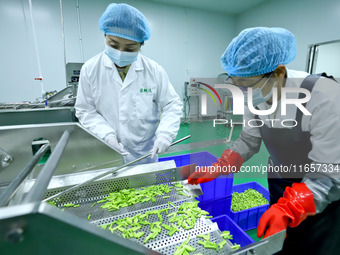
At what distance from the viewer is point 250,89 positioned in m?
1.11

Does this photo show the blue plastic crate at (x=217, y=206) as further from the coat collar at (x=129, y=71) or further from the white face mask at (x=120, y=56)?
the white face mask at (x=120, y=56)

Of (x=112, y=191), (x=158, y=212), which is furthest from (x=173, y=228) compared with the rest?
(x=112, y=191)

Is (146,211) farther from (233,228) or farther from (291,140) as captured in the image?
(291,140)

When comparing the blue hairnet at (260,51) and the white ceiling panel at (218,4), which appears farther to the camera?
the white ceiling panel at (218,4)

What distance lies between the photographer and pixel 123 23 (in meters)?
1.30

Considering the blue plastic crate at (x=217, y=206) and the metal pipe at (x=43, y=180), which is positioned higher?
the metal pipe at (x=43, y=180)

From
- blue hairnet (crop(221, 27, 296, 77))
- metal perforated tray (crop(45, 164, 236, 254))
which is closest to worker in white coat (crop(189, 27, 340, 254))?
blue hairnet (crop(221, 27, 296, 77))

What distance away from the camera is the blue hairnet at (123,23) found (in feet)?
4.29

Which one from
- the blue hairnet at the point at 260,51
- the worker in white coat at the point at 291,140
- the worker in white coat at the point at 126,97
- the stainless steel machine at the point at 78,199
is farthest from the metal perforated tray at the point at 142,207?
the blue hairnet at the point at 260,51

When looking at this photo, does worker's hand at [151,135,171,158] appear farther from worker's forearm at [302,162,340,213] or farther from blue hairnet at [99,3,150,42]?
worker's forearm at [302,162,340,213]

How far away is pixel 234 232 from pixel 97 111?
1429 millimetres

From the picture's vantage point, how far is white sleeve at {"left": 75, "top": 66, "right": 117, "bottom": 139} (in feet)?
4.96

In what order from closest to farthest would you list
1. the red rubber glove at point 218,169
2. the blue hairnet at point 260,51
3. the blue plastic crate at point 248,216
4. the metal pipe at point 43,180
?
the metal pipe at point 43,180, the blue hairnet at point 260,51, the red rubber glove at point 218,169, the blue plastic crate at point 248,216

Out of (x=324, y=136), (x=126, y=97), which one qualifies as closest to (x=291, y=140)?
(x=324, y=136)
